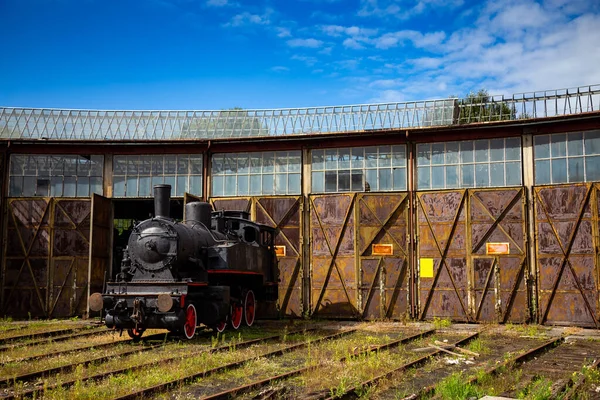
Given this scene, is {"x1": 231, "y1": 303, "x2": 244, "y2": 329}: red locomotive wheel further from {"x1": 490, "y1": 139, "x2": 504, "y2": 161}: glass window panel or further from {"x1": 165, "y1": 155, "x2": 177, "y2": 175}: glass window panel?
{"x1": 490, "y1": 139, "x2": 504, "y2": 161}: glass window panel

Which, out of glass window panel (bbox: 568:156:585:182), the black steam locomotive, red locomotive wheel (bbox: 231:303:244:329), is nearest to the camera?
the black steam locomotive

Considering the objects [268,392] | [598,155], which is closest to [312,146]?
[598,155]

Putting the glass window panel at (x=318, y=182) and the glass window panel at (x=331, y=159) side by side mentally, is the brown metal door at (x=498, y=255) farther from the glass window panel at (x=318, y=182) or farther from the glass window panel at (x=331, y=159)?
the glass window panel at (x=318, y=182)

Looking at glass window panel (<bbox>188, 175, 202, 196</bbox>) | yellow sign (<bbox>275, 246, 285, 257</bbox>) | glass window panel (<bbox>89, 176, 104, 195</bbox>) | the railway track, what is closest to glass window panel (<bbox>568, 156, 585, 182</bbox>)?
yellow sign (<bbox>275, 246, 285, 257</bbox>)

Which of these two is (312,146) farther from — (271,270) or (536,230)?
(536,230)

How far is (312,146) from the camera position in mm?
21234

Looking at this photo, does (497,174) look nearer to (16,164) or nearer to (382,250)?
(382,250)

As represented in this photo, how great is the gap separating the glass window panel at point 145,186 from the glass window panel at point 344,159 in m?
6.80

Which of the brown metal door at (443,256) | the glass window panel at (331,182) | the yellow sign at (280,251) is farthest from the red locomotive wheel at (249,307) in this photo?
the brown metal door at (443,256)

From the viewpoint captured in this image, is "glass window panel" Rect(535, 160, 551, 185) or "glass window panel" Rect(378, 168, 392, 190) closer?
"glass window panel" Rect(535, 160, 551, 185)

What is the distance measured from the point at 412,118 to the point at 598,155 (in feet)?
22.0

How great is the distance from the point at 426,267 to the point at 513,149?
15.2 feet

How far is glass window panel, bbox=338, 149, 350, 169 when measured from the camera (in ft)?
68.8

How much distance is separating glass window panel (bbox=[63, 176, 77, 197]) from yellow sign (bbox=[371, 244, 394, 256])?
10688mm
